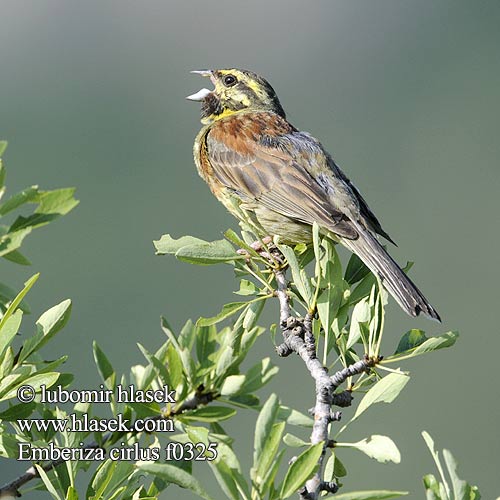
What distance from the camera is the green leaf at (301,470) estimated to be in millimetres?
1699

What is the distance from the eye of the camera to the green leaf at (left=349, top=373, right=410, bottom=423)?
2.09 meters

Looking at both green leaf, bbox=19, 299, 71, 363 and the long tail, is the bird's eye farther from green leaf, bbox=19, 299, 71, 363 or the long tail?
green leaf, bbox=19, 299, 71, 363

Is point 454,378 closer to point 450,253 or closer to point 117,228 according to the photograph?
point 450,253

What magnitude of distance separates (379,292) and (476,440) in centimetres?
2085

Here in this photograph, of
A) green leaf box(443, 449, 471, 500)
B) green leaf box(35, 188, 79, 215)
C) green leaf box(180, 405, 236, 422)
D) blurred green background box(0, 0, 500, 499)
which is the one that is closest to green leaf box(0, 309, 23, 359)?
green leaf box(180, 405, 236, 422)

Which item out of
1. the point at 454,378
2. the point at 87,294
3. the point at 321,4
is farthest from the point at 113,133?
the point at 321,4

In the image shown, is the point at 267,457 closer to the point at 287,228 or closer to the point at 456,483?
the point at 456,483

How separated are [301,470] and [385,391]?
45cm

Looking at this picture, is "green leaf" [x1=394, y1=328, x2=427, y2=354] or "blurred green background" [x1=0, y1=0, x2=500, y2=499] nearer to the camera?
"green leaf" [x1=394, y1=328, x2=427, y2=354]

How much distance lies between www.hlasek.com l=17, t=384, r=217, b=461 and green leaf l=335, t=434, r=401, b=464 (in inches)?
12.9

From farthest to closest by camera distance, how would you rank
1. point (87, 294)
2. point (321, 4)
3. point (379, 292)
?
point (321, 4)
point (87, 294)
point (379, 292)

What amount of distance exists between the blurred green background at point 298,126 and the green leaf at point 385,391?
15.4 m

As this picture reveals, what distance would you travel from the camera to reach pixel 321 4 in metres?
80.8

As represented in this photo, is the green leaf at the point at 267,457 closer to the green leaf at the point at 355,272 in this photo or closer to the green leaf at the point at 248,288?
the green leaf at the point at 248,288
